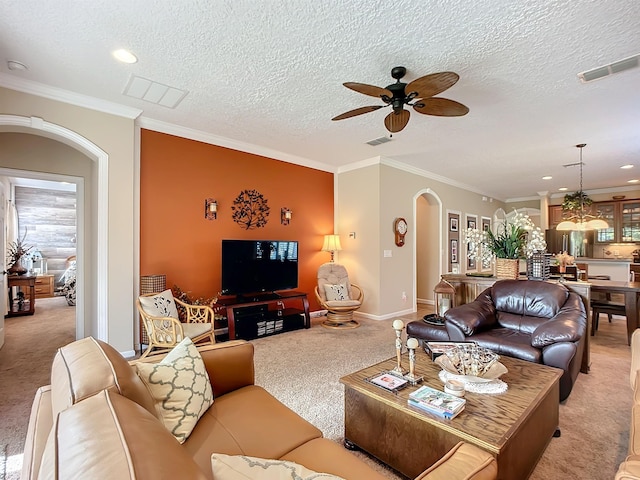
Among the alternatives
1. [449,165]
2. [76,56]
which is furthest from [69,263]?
[449,165]

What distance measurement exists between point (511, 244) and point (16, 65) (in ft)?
17.2

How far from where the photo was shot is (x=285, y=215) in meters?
5.26

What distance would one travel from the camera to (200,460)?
1.17m

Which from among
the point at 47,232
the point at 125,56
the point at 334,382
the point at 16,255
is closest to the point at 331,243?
the point at 334,382

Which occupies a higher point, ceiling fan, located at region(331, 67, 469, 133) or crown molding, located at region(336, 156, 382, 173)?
crown molding, located at region(336, 156, 382, 173)

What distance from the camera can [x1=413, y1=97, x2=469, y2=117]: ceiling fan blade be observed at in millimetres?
2611

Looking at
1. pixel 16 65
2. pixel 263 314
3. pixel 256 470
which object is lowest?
pixel 263 314

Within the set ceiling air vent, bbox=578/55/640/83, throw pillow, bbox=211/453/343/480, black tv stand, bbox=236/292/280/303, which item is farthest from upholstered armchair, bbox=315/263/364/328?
throw pillow, bbox=211/453/343/480

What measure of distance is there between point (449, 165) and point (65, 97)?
5.78m

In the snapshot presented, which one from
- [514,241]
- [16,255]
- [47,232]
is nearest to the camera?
[514,241]

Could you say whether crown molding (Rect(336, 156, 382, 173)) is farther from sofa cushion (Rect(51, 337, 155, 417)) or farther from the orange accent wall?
sofa cushion (Rect(51, 337, 155, 417))

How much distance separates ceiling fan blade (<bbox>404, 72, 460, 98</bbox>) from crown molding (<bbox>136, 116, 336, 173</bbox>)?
2887 mm

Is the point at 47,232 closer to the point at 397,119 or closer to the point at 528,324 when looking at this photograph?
the point at 397,119

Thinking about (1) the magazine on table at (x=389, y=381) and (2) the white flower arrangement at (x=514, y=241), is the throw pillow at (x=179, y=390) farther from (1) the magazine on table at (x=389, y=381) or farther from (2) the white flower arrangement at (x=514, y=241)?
(2) the white flower arrangement at (x=514, y=241)
